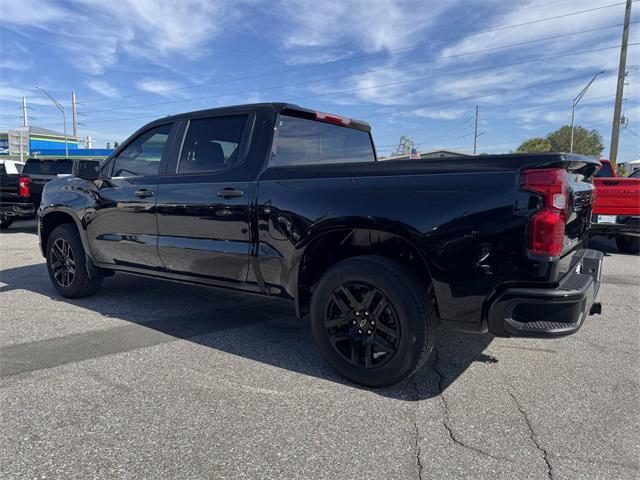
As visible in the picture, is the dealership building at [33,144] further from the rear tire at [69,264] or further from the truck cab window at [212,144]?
the truck cab window at [212,144]

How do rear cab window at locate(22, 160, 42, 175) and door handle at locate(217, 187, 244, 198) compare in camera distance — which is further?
rear cab window at locate(22, 160, 42, 175)

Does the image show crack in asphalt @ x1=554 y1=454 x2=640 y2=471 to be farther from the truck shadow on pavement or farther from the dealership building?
the dealership building

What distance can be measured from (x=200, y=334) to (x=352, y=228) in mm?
1906

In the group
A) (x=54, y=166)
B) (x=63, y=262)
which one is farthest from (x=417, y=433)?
(x=54, y=166)

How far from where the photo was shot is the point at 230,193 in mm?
3688

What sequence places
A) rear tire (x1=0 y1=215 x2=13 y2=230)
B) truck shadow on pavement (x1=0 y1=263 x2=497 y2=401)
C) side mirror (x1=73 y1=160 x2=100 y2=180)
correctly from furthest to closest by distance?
rear tire (x1=0 y1=215 x2=13 y2=230)
side mirror (x1=73 y1=160 x2=100 y2=180)
truck shadow on pavement (x1=0 y1=263 x2=497 y2=401)

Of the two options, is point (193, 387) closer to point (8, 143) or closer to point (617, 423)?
point (617, 423)

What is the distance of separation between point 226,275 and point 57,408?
148 cm

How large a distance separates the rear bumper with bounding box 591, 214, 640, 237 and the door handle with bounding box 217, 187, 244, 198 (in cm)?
654

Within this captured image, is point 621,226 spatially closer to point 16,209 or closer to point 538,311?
point 538,311

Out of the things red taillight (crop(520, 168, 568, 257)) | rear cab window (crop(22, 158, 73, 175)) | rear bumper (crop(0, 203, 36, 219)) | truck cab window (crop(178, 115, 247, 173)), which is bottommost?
rear bumper (crop(0, 203, 36, 219))

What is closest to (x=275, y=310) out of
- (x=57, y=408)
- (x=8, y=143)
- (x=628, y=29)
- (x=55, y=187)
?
(x=57, y=408)

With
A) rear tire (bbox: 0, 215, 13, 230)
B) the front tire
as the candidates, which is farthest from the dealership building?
the front tire

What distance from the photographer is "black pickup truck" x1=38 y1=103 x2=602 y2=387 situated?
2613 millimetres
